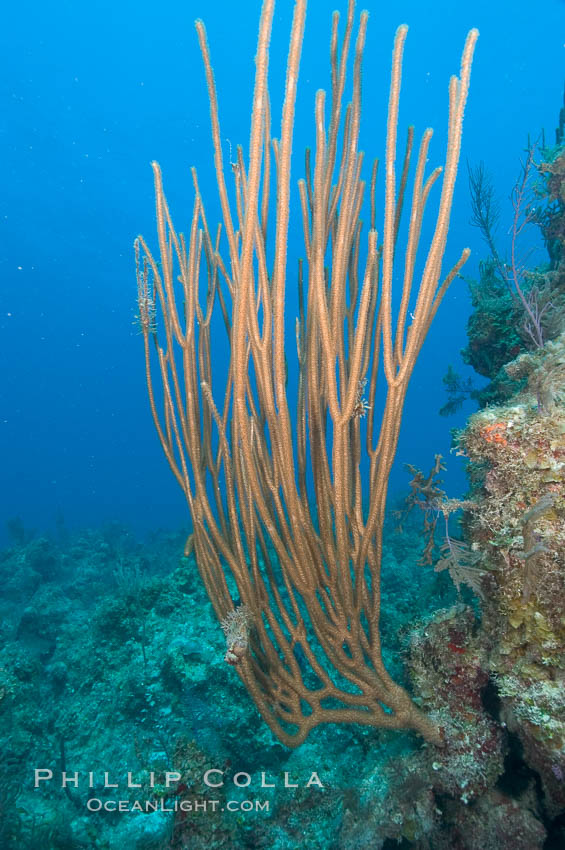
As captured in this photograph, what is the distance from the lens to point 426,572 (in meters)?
7.71

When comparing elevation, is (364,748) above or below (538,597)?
below

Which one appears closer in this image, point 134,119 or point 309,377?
point 309,377

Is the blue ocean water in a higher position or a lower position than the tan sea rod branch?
higher

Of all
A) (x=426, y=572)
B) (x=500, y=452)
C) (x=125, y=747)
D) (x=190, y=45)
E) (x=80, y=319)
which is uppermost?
(x=190, y=45)

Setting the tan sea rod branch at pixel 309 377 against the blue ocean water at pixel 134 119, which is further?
the blue ocean water at pixel 134 119

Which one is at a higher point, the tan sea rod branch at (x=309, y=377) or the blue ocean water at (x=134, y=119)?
the blue ocean water at (x=134, y=119)

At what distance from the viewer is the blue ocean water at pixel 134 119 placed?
36.9 m

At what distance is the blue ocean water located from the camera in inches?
1454

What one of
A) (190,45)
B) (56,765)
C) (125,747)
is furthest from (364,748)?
(190,45)

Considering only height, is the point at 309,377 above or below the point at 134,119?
below

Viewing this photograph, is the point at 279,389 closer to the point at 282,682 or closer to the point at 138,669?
the point at 282,682

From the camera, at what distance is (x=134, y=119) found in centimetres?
4409

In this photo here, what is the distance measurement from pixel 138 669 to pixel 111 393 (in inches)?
3176

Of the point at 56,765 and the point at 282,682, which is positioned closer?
the point at 282,682
